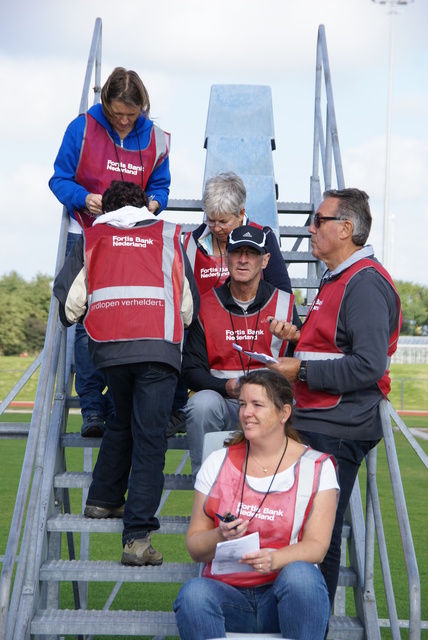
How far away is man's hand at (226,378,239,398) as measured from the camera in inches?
145

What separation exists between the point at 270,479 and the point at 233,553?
0.32 metres

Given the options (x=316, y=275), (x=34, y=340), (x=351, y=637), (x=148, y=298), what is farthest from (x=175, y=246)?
(x=34, y=340)

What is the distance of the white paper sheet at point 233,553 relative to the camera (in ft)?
9.27

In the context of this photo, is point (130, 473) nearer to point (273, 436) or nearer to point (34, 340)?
point (273, 436)

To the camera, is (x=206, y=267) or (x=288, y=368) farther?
(x=206, y=267)

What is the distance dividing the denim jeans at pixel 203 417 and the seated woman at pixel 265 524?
1.43 ft

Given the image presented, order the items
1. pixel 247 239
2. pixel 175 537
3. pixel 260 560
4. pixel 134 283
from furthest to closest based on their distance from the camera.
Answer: pixel 175 537, pixel 247 239, pixel 134 283, pixel 260 560

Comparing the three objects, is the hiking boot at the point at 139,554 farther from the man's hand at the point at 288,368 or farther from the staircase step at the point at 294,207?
the staircase step at the point at 294,207

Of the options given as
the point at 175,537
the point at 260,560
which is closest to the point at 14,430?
the point at 260,560

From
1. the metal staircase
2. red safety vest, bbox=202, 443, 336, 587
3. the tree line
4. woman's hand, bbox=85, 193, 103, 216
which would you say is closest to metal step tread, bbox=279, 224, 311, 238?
the metal staircase

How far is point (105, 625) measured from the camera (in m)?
3.51

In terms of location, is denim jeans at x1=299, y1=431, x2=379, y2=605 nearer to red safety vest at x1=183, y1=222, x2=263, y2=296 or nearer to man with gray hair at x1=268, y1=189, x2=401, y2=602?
man with gray hair at x1=268, y1=189, x2=401, y2=602

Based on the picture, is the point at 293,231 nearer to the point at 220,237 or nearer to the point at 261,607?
the point at 220,237

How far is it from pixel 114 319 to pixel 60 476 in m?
1.06
